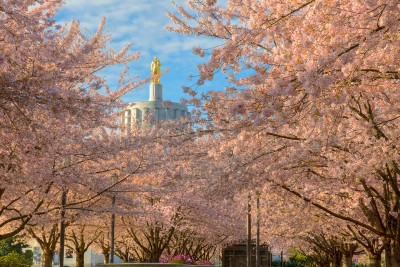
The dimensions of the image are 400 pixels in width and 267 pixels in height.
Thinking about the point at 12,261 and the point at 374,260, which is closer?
the point at 12,261

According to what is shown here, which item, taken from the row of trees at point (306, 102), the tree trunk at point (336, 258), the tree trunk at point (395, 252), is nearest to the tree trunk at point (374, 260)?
the row of trees at point (306, 102)

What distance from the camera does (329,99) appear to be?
25.5ft

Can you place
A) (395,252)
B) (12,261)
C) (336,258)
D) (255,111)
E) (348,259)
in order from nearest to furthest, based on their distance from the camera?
(255,111) < (395,252) < (12,261) < (348,259) < (336,258)

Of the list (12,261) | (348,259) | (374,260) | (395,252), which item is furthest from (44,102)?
(348,259)

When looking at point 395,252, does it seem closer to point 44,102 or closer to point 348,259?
point 44,102

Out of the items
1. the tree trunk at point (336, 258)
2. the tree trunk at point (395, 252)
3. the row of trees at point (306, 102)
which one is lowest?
the tree trunk at point (336, 258)

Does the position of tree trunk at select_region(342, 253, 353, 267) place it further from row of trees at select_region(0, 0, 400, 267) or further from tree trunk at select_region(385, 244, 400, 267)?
tree trunk at select_region(385, 244, 400, 267)

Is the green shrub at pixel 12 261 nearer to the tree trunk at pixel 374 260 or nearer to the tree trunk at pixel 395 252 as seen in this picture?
the tree trunk at pixel 374 260

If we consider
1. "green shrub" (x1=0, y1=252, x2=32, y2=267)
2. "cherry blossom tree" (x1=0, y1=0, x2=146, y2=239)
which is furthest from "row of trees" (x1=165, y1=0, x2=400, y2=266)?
"green shrub" (x1=0, y1=252, x2=32, y2=267)

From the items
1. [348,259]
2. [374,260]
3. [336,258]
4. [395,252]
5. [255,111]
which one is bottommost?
[336,258]

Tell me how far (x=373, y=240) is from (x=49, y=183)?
560 inches

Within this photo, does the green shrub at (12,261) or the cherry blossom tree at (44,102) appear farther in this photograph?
the green shrub at (12,261)

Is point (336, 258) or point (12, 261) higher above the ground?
point (12, 261)

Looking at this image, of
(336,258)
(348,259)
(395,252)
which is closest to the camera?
(395,252)
